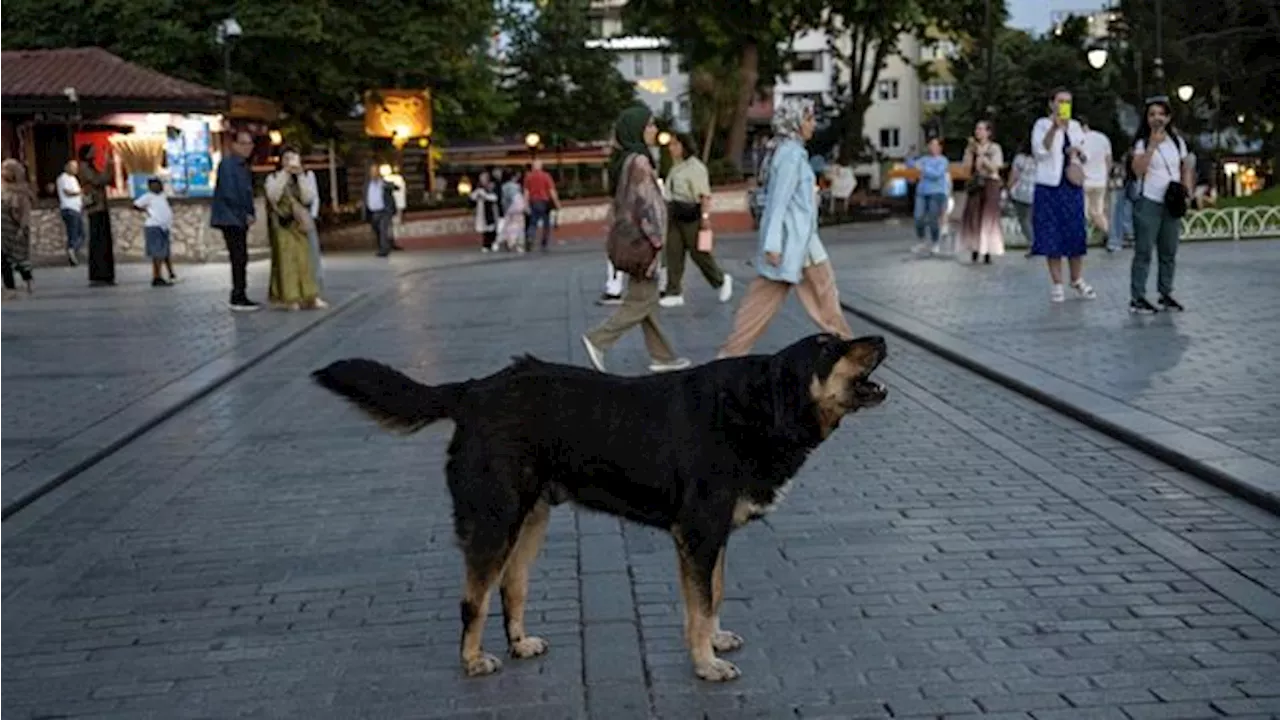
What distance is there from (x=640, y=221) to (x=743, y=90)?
36.6m

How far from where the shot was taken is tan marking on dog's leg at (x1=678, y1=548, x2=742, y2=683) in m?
4.88

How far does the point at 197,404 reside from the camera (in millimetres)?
11664

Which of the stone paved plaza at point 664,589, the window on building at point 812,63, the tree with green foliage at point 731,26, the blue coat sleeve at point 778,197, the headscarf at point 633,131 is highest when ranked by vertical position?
the window on building at point 812,63

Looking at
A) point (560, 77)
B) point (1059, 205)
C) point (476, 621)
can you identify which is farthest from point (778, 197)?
point (560, 77)

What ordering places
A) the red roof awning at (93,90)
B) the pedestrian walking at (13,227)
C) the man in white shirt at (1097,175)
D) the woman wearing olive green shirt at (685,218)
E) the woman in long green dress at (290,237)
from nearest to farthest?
the woman wearing olive green shirt at (685,218)
the woman in long green dress at (290,237)
the pedestrian walking at (13,227)
the man in white shirt at (1097,175)
the red roof awning at (93,90)

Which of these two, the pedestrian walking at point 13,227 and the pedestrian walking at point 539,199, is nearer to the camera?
the pedestrian walking at point 13,227

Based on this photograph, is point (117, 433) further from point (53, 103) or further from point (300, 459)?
point (53, 103)

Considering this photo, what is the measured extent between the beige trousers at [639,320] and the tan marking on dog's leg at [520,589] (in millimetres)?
6683

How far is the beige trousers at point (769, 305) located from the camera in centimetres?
1148

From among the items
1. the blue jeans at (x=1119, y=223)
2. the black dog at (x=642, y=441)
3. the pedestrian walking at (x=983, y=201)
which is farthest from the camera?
the blue jeans at (x=1119, y=223)

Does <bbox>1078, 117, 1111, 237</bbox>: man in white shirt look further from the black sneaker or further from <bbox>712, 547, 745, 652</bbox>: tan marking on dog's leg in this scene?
<bbox>712, 547, 745, 652</bbox>: tan marking on dog's leg

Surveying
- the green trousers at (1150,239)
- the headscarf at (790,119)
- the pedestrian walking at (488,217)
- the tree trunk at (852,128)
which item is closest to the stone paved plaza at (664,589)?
the headscarf at (790,119)

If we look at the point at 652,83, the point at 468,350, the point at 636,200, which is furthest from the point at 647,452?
the point at 652,83

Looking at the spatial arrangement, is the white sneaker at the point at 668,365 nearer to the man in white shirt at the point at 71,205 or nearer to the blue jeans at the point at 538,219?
the man in white shirt at the point at 71,205
